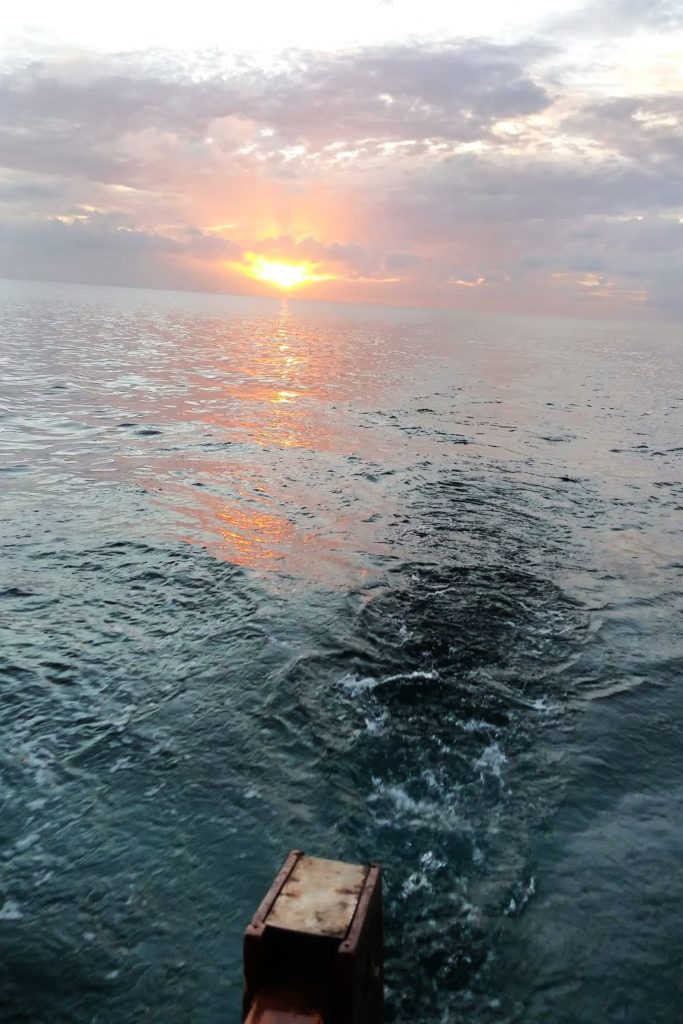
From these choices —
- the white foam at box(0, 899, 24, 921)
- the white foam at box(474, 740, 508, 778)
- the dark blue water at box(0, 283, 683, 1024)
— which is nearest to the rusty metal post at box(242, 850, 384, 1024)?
the dark blue water at box(0, 283, 683, 1024)

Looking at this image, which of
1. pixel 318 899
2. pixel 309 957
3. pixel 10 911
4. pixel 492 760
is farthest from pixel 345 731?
pixel 309 957

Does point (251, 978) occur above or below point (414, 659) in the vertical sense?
above

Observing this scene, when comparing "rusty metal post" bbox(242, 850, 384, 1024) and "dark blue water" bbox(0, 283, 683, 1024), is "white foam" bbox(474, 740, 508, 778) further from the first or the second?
"rusty metal post" bbox(242, 850, 384, 1024)

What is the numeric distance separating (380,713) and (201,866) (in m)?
4.05

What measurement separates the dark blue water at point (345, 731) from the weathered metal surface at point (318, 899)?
3.01 metres

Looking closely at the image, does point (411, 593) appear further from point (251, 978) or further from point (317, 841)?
point (251, 978)

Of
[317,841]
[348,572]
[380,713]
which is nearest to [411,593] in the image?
[348,572]

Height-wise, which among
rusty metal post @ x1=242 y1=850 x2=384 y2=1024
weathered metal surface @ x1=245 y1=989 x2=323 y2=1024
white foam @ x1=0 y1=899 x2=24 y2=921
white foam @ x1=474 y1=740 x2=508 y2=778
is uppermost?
rusty metal post @ x1=242 y1=850 x2=384 y2=1024

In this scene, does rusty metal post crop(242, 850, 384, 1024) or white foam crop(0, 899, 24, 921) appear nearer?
rusty metal post crop(242, 850, 384, 1024)

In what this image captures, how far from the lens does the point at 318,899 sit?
4.88m

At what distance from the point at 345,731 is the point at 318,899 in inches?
259

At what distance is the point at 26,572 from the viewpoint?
17438 millimetres

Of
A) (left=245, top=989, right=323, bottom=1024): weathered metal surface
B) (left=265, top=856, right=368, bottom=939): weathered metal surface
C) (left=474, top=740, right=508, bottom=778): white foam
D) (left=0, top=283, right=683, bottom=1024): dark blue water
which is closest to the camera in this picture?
(left=245, top=989, right=323, bottom=1024): weathered metal surface

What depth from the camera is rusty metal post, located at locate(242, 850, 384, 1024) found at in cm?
453
